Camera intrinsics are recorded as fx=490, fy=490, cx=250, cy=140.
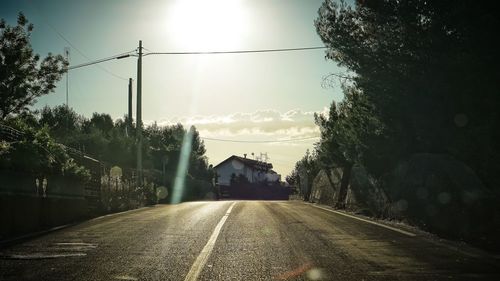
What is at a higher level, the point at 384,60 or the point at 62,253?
the point at 384,60

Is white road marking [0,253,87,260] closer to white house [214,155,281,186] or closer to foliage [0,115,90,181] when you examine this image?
foliage [0,115,90,181]

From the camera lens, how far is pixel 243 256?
8062 mm

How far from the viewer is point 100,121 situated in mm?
81688

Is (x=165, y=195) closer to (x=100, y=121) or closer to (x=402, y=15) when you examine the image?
(x=402, y=15)

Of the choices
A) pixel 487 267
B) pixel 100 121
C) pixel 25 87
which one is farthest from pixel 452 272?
pixel 100 121

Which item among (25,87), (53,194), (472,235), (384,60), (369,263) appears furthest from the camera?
(25,87)

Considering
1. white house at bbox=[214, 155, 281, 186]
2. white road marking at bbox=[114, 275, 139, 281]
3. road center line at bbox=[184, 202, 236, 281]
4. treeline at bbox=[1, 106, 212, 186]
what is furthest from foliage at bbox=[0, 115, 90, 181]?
white house at bbox=[214, 155, 281, 186]

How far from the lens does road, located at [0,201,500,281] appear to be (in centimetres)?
661

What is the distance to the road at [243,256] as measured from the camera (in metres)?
6.61

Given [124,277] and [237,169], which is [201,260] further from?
[237,169]

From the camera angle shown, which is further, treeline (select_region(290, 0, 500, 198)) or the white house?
the white house

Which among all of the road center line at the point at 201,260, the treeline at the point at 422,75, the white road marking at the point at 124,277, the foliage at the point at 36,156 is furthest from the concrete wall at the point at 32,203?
the treeline at the point at 422,75

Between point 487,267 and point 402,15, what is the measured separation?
30.9 feet

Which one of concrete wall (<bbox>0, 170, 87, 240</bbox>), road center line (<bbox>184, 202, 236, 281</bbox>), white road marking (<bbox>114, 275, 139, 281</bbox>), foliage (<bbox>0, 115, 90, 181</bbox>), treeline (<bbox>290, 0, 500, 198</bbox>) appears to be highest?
treeline (<bbox>290, 0, 500, 198</bbox>)
